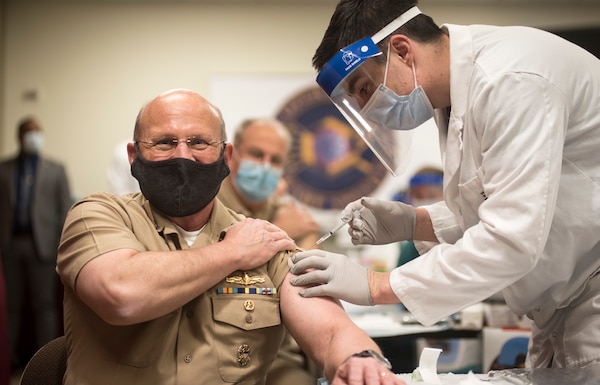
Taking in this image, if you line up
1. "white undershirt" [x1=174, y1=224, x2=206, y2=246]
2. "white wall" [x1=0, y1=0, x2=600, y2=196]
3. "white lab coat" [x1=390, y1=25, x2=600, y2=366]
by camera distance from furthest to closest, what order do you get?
"white wall" [x1=0, y1=0, x2=600, y2=196]
"white undershirt" [x1=174, y1=224, x2=206, y2=246]
"white lab coat" [x1=390, y1=25, x2=600, y2=366]

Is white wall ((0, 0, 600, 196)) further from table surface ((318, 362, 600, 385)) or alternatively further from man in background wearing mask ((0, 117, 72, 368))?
table surface ((318, 362, 600, 385))

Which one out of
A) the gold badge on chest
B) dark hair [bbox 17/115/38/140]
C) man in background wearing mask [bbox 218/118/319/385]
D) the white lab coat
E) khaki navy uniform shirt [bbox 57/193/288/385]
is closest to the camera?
the white lab coat

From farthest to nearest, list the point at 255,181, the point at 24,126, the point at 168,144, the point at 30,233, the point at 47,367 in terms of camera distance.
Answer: the point at 24,126, the point at 30,233, the point at 255,181, the point at 168,144, the point at 47,367

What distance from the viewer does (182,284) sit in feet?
4.99

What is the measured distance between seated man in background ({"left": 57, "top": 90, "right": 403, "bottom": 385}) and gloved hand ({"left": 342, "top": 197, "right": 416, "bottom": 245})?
329 mm

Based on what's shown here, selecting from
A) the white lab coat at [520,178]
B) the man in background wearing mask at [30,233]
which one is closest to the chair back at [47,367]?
the white lab coat at [520,178]

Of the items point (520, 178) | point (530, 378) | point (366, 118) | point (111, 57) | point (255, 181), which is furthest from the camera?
point (111, 57)

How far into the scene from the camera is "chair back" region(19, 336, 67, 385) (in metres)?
1.62

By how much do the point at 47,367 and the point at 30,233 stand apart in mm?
3694

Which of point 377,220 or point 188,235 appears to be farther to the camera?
point 377,220

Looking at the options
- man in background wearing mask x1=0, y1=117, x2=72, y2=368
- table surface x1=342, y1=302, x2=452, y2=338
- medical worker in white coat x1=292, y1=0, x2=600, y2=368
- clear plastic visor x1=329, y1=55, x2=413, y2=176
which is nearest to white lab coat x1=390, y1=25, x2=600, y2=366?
medical worker in white coat x1=292, y1=0, x2=600, y2=368

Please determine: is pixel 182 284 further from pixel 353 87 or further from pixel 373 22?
pixel 373 22

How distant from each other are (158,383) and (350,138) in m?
4.26

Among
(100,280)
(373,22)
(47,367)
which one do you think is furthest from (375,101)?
(47,367)
